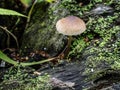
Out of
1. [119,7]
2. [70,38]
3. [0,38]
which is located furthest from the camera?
[0,38]

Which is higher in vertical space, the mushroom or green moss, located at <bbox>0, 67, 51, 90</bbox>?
the mushroom

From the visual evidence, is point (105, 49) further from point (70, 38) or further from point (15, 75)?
point (15, 75)

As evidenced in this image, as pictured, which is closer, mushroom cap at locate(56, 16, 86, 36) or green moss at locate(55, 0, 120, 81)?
green moss at locate(55, 0, 120, 81)

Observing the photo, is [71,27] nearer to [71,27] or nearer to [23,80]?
[71,27]

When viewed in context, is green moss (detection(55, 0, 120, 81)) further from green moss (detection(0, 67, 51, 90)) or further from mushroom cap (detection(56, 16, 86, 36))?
green moss (detection(0, 67, 51, 90))

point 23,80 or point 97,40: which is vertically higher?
point 97,40

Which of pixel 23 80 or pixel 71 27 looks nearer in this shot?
pixel 23 80

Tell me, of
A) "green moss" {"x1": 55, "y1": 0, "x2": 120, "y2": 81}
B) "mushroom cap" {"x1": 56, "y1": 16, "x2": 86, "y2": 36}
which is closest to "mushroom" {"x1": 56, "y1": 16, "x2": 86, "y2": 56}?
"mushroom cap" {"x1": 56, "y1": 16, "x2": 86, "y2": 36}

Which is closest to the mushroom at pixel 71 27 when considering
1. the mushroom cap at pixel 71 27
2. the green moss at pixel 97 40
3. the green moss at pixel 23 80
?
the mushroom cap at pixel 71 27

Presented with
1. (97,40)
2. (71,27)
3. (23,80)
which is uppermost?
(71,27)

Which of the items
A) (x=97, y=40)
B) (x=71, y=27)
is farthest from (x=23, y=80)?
(x=97, y=40)

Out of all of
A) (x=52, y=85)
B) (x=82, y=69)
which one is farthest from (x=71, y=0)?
(x=52, y=85)
